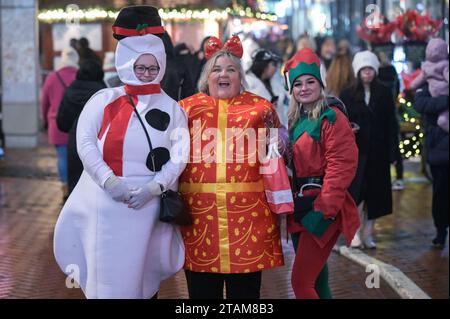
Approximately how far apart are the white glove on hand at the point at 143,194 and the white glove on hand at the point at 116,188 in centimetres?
3

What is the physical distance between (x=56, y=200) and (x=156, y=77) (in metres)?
8.36

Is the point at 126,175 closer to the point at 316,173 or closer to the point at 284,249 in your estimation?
the point at 316,173

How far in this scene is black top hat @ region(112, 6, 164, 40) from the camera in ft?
18.3

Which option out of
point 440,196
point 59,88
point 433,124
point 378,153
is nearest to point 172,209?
point 378,153

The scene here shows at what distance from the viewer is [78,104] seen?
8758 mm

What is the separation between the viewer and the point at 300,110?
6285mm

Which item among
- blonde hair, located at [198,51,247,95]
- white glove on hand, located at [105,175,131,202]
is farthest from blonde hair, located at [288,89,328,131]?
white glove on hand, located at [105,175,131,202]

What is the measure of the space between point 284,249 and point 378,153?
1449 mm

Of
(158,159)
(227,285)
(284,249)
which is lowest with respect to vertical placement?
(284,249)

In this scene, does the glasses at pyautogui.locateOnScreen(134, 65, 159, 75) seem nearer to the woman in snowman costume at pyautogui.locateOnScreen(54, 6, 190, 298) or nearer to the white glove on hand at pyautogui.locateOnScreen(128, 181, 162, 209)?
the woman in snowman costume at pyautogui.locateOnScreen(54, 6, 190, 298)

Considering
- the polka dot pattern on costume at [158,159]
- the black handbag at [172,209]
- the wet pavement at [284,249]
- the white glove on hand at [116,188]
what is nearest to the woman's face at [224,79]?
the polka dot pattern on costume at [158,159]

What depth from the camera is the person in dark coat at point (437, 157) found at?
9148 millimetres

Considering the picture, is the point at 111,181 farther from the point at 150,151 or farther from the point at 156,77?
the point at 156,77
